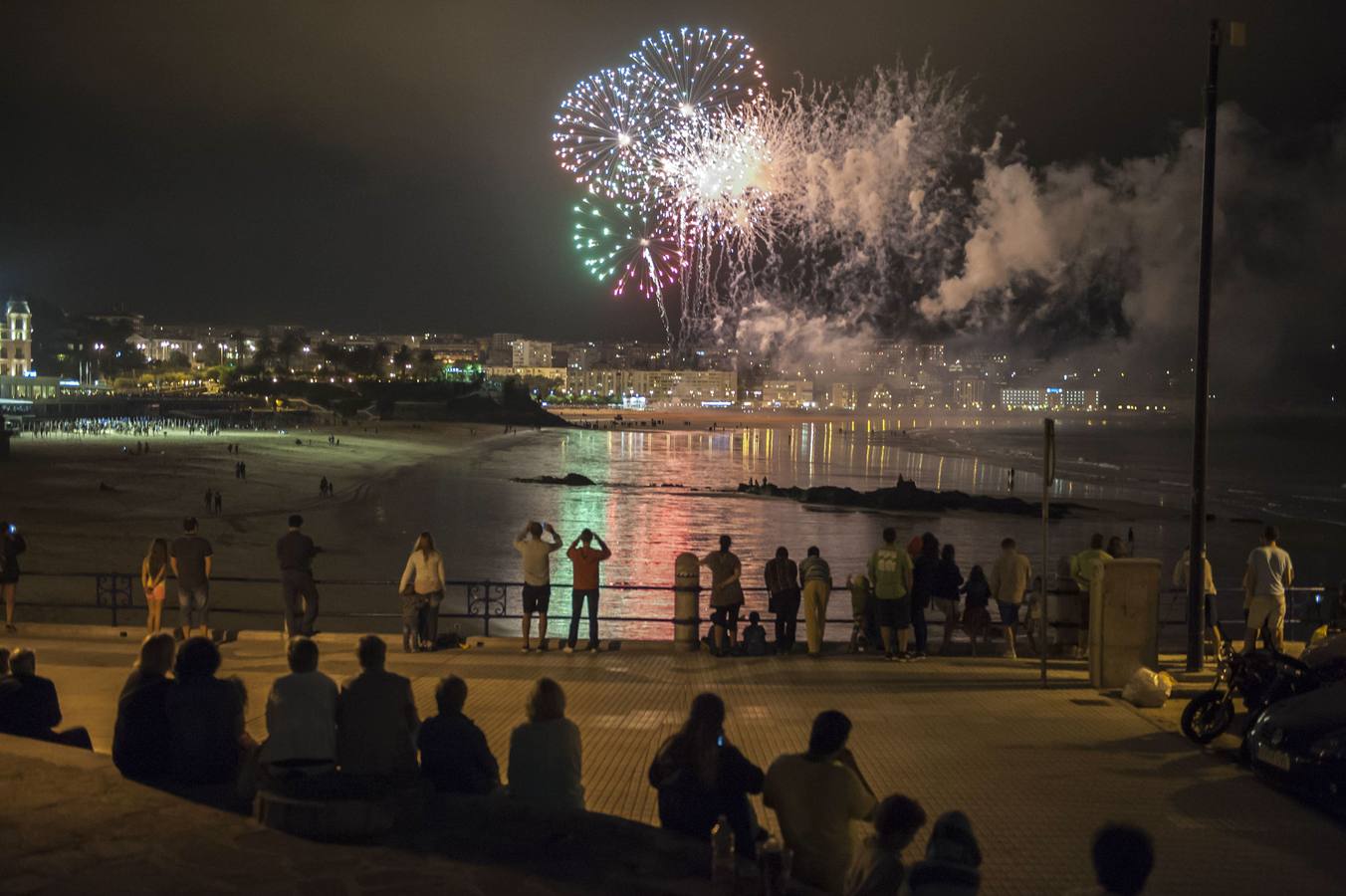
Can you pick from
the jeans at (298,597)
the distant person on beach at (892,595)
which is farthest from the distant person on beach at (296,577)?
the distant person on beach at (892,595)

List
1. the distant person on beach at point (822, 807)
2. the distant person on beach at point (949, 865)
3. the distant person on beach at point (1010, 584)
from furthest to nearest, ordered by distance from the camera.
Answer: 1. the distant person on beach at point (1010, 584)
2. the distant person on beach at point (822, 807)
3. the distant person on beach at point (949, 865)

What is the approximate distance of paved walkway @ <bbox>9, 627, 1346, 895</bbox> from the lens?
6.34 meters

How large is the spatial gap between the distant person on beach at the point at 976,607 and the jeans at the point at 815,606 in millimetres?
1702

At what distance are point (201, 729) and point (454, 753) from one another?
1.34 meters

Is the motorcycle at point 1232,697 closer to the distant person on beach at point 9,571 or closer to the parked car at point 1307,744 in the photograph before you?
the parked car at point 1307,744

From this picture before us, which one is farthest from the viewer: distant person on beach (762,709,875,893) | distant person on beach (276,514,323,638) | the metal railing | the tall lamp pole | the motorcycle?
the metal railing

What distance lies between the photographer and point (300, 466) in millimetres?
52344

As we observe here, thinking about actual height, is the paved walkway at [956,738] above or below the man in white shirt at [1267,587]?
below

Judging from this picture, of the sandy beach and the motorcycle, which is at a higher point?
the motorcycle

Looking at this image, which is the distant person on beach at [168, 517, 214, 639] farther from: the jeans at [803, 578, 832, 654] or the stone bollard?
the jeans at [803, 578, 832, 654]

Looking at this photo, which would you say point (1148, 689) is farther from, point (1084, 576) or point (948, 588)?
point (948, 588)

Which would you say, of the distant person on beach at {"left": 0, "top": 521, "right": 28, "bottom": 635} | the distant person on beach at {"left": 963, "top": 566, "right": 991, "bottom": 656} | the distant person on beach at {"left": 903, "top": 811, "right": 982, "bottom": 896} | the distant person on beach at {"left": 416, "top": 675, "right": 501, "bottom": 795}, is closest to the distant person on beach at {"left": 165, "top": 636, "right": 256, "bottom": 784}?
the distant person on beach at {"left": 416, "top": 675, "right": 501, "bottom": 795}

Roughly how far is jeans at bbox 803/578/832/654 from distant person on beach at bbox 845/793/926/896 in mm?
7813

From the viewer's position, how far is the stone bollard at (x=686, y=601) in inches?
485
